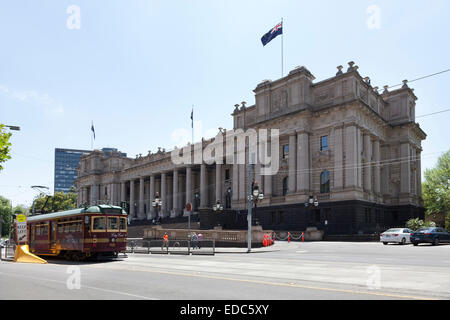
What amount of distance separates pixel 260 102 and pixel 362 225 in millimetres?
22274

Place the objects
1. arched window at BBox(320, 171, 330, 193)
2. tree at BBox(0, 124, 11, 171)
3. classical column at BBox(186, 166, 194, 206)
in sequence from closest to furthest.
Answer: tree at BBox(0, 124, 11, 171) < arched window at BBox(320, 171, 330, 193) < classical column at BBox(186, 166, 194, 206)

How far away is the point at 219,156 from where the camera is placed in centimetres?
6706

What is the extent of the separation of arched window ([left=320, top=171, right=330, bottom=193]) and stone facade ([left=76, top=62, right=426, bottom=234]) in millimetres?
128

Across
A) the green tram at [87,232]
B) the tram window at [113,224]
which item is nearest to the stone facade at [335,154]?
the green tram at [87,232]

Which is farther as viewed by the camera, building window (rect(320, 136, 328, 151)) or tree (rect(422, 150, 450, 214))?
tree (rect(422, 150, 450, 214))

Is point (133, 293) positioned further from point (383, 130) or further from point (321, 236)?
point (383, 130)

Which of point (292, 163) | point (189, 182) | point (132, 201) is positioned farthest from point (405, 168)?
point (132, 201)

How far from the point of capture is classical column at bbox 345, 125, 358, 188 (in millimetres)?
49406

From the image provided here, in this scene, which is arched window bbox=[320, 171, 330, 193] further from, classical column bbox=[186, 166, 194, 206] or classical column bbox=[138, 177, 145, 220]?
classical column bbox=[138, 177, 145, 220]

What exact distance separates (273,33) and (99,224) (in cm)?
3563

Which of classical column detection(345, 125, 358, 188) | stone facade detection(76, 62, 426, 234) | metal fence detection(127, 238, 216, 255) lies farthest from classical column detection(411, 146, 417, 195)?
metal fence detection(127, 238, 216, 255)

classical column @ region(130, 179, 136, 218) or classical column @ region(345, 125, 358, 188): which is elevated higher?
classical column @ region(345, 125, 358, 188)
